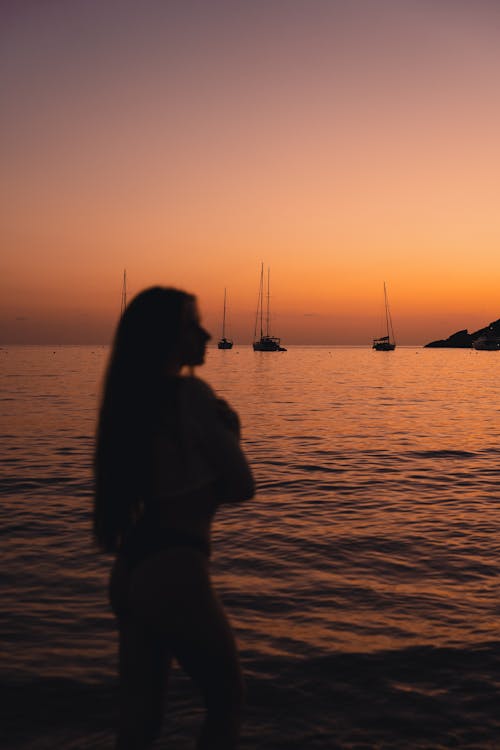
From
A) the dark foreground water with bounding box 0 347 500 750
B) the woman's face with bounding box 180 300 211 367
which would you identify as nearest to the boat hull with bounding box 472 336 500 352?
the dark foreground water with bounding box 0 347 500 750

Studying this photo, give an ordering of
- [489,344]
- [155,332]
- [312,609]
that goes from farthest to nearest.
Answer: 1. [489,344]
2. [312,609]
3. [155,332]

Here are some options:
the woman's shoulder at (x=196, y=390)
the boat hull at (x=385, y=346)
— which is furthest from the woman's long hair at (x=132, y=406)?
the boat hull at (x=385, y=346)

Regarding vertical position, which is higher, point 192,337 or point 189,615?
point 192,337

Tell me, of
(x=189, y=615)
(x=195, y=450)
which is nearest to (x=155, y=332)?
(x=195, y=450)

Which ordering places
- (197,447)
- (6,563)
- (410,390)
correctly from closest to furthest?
(197,447) < (6,563) < (410,390)

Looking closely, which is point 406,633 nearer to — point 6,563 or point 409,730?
point 409,730

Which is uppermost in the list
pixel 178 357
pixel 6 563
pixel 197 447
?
pixel 178 357

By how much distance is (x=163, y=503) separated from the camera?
244cm

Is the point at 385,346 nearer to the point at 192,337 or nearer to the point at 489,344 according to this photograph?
the point at 489,344

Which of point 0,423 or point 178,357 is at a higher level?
point 178,357

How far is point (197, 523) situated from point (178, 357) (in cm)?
68

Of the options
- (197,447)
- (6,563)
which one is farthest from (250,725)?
(6,563)

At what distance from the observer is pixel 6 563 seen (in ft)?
26.6

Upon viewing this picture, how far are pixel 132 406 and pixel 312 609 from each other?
4.86 meters
